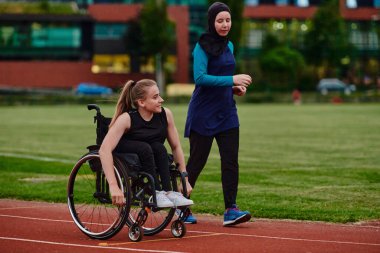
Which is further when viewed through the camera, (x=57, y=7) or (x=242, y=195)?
(x=57, y=7)

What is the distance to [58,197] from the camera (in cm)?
1366

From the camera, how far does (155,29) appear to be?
94.4 meters

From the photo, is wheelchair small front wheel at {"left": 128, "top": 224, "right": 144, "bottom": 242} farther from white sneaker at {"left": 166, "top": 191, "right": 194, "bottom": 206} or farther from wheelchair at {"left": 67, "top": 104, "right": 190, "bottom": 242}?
white sneaker at {"left": 166, "top": 191, "right": 194, "bottom": 206}

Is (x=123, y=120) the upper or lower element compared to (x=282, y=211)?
upper

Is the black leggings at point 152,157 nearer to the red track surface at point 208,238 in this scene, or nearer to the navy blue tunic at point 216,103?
the red track surface at point 208,238

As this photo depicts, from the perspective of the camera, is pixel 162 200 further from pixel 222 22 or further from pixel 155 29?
pixel 155 29

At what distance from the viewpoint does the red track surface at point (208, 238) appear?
352 inches

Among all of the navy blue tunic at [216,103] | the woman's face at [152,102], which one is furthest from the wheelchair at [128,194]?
the navy blue tunic at [216,103]

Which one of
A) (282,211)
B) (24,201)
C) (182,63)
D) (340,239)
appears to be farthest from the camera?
(182,63)

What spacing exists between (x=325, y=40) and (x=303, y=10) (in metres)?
14.3

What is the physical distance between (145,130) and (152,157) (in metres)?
0.38

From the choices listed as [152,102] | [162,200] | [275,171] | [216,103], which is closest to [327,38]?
[275,171]

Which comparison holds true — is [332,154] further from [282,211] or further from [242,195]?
[282,211]

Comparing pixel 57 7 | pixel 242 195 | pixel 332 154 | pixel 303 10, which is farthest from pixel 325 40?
pixel 242 195
